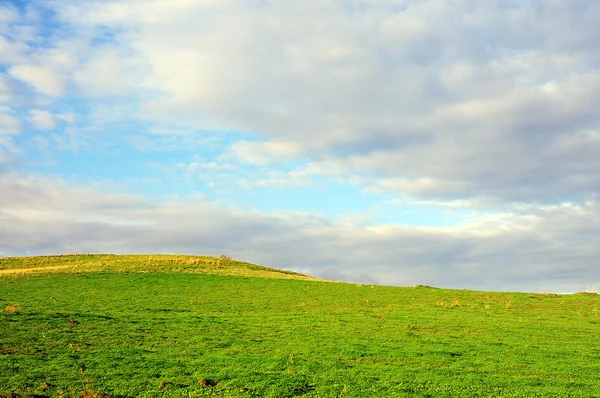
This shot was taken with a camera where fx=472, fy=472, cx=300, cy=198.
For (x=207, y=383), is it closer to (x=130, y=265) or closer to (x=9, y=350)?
(x=9, y=350)

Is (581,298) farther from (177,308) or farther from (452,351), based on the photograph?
(177,308)

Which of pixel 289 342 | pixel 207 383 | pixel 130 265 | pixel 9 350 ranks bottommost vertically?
pixel 207 383

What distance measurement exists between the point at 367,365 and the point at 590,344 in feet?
61.7

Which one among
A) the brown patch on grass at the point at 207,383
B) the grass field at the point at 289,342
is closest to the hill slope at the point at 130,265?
the grass field at the point at 289,342

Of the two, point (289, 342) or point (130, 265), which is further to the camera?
point (130, 265)

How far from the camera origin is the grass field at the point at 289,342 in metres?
20.8

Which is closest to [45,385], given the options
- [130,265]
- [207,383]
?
[207,383]

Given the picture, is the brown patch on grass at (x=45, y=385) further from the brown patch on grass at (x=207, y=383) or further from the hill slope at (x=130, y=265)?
the hill slope at (x=130, y=265)

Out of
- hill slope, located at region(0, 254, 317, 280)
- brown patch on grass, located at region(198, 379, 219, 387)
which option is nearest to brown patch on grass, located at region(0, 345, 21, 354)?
brown patch on grass, located at region(198, 379, 219, 387)

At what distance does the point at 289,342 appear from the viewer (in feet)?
98.5

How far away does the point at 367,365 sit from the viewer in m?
24.6

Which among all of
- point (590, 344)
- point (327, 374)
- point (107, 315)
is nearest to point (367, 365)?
point (327, 374)

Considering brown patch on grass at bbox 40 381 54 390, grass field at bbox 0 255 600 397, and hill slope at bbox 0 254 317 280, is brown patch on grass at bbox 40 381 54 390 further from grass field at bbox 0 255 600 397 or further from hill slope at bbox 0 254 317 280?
hill slope at bbox 0 254 317 280

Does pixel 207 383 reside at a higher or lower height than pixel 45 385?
higher
